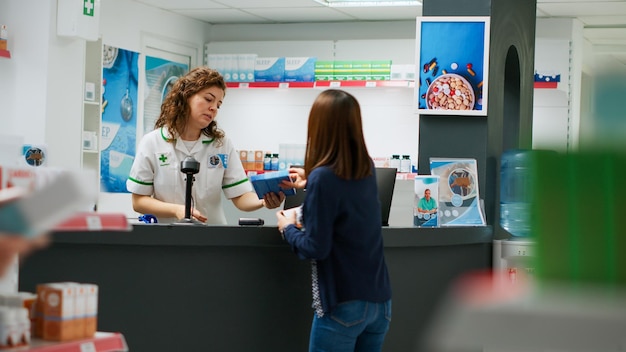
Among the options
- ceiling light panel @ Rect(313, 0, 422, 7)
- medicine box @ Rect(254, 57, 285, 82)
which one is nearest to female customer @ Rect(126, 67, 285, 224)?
ceiling light panel @ Rect(313, 0, 422, 7)

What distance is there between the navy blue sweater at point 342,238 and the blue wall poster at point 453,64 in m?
2.14

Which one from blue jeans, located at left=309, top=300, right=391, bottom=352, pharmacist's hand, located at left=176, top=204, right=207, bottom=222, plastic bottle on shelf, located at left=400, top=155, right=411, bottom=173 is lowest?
blue jeans, located at left=309, top=300, right=391, bottom=352

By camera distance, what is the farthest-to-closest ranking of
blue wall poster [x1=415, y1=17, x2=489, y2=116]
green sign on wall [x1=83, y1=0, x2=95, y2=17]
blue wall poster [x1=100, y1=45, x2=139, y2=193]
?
blue wall poster [x1=100, y1=45, x2=139, y2=193]
green sign on wall [x1=83, y1=0, x2=95, y2=17]
blue wall poster [x1=415, y1=17, x2=489, y2=116]

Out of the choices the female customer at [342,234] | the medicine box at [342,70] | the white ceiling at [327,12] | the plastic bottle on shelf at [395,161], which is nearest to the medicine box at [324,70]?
the medicine box at [342,70]

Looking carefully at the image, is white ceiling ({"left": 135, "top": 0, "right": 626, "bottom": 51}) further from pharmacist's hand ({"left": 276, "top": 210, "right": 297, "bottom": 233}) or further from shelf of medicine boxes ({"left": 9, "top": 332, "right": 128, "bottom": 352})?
shelf of medicine boxes ({"left": 9, "top": 332, "right": 128, "bottom": 352})

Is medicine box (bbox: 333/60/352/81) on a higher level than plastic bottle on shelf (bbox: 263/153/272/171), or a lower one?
higher

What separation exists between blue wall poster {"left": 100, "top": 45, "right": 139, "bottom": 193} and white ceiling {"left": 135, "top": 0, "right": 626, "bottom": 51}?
2.40 feet

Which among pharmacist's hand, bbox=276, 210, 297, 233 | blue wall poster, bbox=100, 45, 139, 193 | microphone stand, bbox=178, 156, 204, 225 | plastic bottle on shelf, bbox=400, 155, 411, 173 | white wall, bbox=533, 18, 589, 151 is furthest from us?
white wall, bbox=533, 18, 589, 151

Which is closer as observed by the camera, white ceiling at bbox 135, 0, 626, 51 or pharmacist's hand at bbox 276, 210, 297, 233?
pharmacist's hand at bbox 276, 210, 297, 233

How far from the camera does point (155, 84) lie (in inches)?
368

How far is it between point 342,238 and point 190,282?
853 mm

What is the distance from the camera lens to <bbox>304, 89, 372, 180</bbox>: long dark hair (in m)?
3.24

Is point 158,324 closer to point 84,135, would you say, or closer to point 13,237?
point 13,237

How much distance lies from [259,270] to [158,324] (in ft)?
1.53
